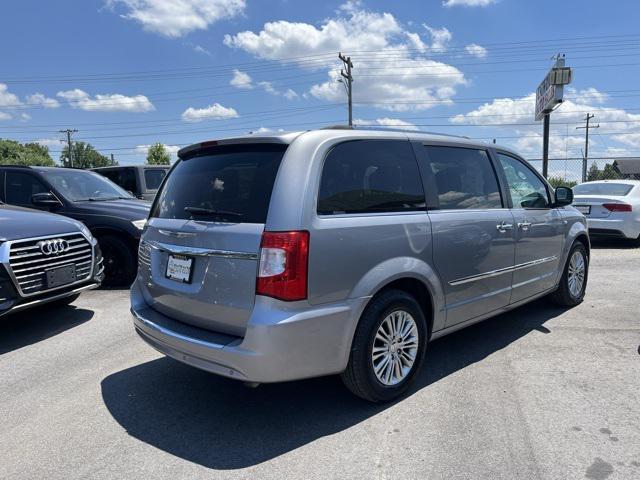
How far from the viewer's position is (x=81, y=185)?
7828 millimetres

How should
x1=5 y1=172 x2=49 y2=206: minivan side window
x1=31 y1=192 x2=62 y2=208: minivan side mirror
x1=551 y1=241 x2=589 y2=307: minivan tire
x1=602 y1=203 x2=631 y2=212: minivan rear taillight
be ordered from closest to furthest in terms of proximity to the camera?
1. x1=551 y1=241 x2=589 y2=307: minivan tire
2. x1=31 y1=192 x2=62 y2=208: minivan side mirror
3. x1=5 y1=172 x2=49 y2=206: minivan side window
4. x1=602 y1=203 x2=631 y2=212: minivan rear taillight

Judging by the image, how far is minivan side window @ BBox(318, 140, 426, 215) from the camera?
3.09 meters

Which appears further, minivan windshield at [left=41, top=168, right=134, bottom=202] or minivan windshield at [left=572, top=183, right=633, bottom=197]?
minivan windshield at [left=572, top=183, right=633, bottom=197]

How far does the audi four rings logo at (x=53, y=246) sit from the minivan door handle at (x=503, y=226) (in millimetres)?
4266

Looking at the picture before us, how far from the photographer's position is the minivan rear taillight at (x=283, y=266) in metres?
2.77

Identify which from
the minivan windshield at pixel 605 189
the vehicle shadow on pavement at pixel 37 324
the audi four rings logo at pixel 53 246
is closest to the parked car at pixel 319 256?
the audi four rings logo at pixel 53 246

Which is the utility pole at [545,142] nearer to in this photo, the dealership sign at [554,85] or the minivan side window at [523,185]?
the dealership sign at [554,85]

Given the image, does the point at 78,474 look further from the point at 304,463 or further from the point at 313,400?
the point at 313,400

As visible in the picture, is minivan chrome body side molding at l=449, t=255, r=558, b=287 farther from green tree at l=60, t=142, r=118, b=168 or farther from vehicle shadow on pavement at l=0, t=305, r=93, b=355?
green tree at l=60, t=142, r=118, b=168

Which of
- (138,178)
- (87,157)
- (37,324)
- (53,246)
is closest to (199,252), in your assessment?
(53,246)

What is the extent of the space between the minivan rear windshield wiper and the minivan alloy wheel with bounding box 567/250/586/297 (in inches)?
167

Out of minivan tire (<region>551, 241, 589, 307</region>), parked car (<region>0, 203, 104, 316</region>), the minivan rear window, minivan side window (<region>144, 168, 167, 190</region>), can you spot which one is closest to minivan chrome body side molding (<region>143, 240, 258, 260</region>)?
the minivan rear window

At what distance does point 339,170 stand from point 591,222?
8.91m

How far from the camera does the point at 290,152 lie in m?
3.01
